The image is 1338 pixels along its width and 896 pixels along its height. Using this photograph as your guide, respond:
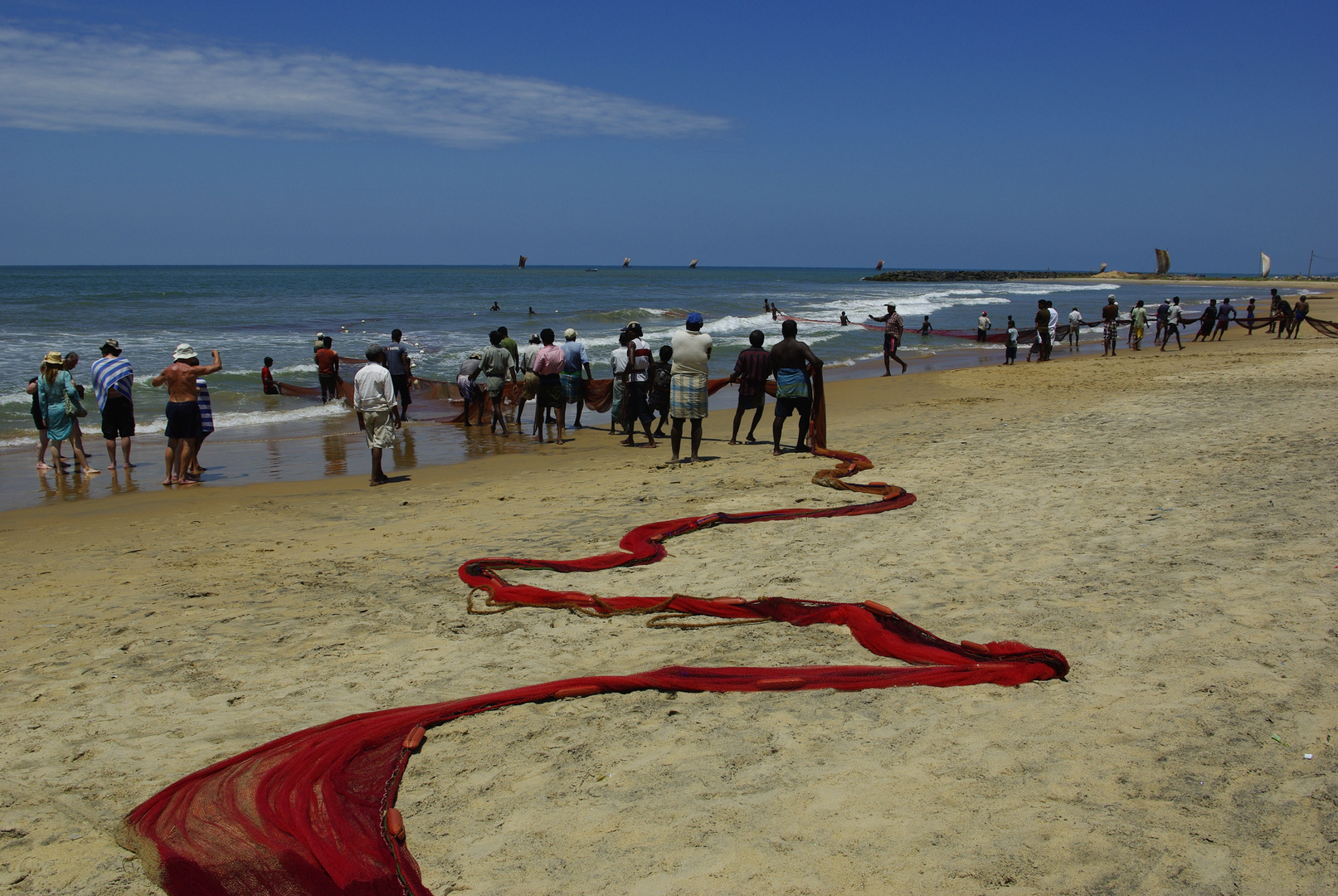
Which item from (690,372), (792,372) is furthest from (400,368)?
(792,372)

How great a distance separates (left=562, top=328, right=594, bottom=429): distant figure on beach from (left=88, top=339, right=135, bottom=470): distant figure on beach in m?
5.16

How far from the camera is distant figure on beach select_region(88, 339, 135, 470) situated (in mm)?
9656

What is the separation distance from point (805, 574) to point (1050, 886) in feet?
9.91

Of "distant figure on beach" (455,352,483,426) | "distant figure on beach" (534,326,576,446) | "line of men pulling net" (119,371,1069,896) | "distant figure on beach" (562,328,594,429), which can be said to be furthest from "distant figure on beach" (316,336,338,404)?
"line of men pulling net" (119,371,1069,896)

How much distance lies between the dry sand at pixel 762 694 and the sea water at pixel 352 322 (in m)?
9.10

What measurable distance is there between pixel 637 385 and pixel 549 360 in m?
1.22

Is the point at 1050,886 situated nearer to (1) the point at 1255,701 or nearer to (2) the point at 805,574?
(1) the point at 1255,701

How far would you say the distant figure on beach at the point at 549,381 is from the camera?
1136 cm

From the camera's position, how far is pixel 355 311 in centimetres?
4303

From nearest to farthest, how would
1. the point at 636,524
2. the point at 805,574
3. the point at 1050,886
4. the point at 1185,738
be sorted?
the point at 1050,886, the point at 1185,738, the point at 805,574, the point at 636,524

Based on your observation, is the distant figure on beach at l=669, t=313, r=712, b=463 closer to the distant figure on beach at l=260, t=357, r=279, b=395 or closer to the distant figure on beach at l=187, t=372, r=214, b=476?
the distant figure on beach at l=187, t=372, r=214, b=476

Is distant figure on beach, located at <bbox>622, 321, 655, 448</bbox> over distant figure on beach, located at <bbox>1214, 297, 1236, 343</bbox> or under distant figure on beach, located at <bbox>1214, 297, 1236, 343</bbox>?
under

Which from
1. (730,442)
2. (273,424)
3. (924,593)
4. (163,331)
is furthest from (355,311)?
(924,593)

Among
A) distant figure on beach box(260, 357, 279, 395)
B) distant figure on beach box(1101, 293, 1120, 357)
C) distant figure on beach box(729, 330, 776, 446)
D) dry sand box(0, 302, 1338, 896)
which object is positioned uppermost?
distant figure on beach box(1101, 293, 1120, 357)
